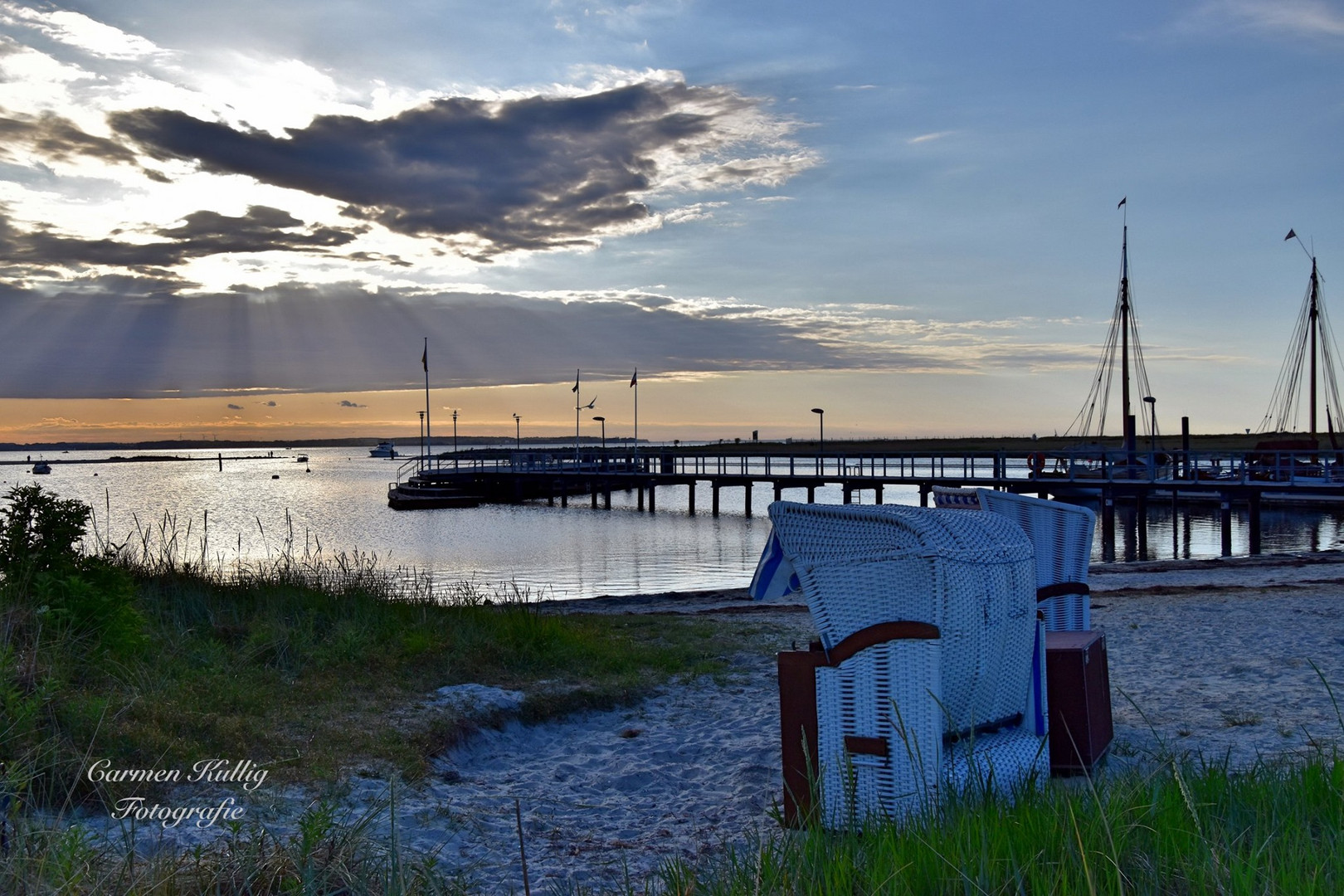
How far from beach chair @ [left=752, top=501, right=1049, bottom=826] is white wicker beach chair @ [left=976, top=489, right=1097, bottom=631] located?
1.74 metres

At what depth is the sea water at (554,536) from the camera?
26.4 m

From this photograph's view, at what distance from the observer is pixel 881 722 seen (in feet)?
13.8

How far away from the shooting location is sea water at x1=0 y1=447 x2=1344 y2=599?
26.4m

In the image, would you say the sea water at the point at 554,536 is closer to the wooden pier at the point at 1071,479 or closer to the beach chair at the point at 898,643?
the wooden pier at the point at 1071,479

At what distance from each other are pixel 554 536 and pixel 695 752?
34.3m

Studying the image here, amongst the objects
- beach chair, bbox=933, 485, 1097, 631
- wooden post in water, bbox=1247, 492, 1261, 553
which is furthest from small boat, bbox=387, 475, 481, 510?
beach chair, bbox=933, 485, 1097, 631

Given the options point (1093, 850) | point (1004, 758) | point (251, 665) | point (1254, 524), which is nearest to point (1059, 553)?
point (1004, 758)

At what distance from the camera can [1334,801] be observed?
3.13 metres

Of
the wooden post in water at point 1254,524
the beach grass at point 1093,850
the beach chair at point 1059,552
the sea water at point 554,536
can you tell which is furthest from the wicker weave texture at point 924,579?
the wooden post in water at point 1254,524

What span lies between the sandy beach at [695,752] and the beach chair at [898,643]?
1.93 ft

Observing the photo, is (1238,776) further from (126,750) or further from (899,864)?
(126,750)

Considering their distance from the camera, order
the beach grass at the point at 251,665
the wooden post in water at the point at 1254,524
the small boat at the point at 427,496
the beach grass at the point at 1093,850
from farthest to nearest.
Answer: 1. the small boat at the point at 427,496
2. the wooden post in water at the point at 1254,524
3. the beach grass at the point at 251,665
4. the beach grass at the point at 1093,850

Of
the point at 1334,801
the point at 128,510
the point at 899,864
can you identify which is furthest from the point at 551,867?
the point at 128,510

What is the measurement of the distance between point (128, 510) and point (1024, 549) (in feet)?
191
